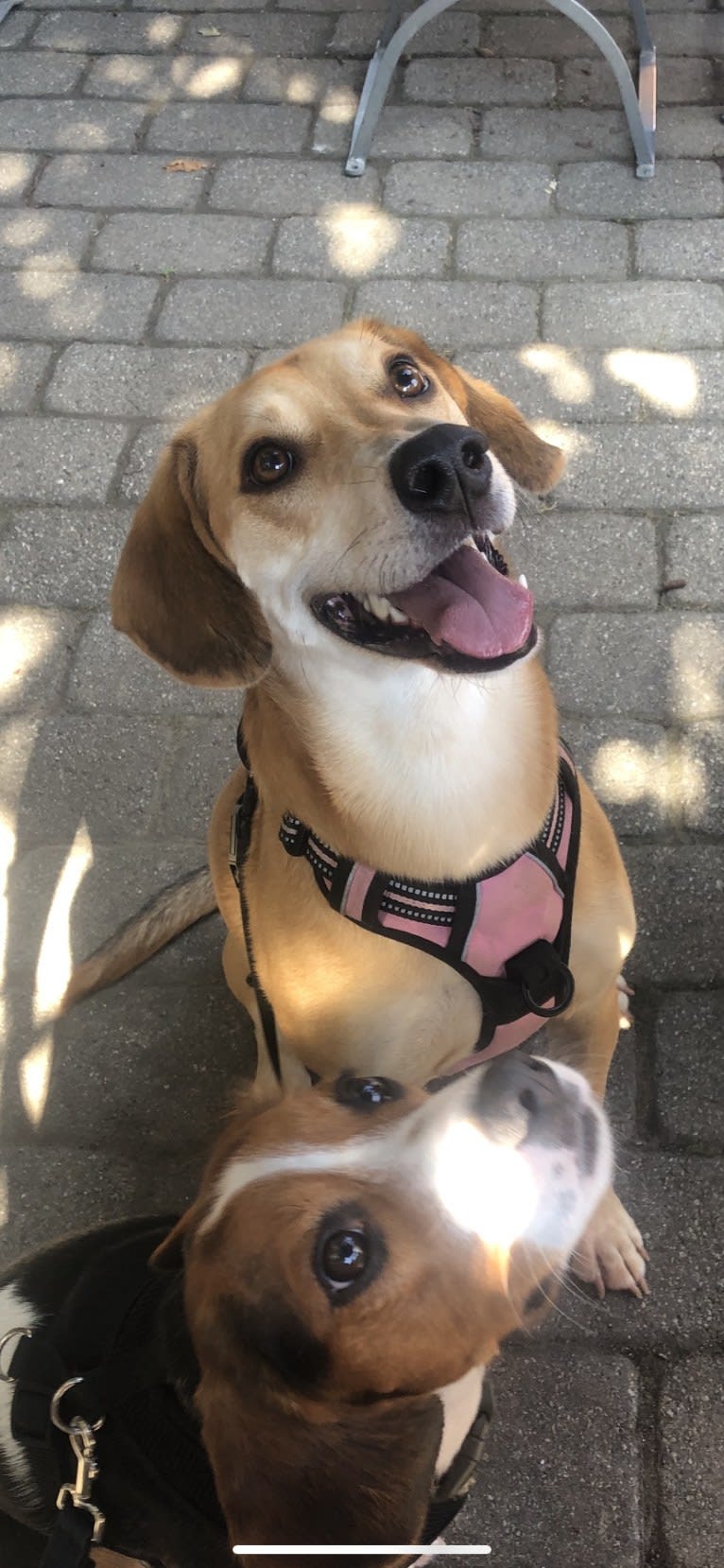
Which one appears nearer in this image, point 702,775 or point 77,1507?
point 77,1507

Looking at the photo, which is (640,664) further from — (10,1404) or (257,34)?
(257,34)

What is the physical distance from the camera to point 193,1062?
2871 millimetres

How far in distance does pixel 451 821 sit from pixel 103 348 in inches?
114

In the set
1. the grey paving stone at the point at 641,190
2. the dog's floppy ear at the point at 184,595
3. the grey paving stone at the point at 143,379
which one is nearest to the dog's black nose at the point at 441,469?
the dog's floppy ear at the point at 184,595

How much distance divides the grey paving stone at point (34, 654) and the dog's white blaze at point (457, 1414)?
2.24 m

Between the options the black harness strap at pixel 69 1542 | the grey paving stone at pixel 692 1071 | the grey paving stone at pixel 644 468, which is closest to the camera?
the black harness strap at pixel 69 1542

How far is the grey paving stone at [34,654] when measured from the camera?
3.50m

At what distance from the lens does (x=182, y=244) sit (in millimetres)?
4516

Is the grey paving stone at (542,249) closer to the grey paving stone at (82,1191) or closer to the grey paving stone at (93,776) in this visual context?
the grey paving stone at (93,776)

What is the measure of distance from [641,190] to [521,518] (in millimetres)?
1715

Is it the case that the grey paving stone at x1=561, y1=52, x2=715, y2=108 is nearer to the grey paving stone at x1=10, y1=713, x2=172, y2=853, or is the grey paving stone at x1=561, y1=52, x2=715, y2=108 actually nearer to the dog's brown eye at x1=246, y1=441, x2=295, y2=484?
the grey paving stone at x1=10, y1=713, x2=172, y2=853

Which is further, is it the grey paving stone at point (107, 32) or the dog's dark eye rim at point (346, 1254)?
the grey paving stone at point (107, 32)

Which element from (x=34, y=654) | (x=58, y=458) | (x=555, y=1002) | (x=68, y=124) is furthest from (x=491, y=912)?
(x=68, y=124)

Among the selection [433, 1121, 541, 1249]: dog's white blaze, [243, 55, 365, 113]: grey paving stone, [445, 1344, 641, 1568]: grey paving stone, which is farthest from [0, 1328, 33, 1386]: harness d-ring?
[243, 55, 365, 113]: grey paving stone
